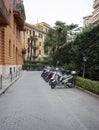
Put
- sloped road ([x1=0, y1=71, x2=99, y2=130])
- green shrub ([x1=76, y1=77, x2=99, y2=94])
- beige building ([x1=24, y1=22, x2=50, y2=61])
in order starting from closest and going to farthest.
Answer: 1. sloped road ([x1=0, y1=71, x2=99, y2=130])
2. green shrub ([x1=76, y1=77, x2=99, y2=94])
3. beige building ([x1=24, y1=22, x2=50, y2=61])

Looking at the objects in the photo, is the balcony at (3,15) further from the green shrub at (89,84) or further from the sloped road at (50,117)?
the sloped road at (50,117)

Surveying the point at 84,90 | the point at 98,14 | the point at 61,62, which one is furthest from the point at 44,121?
the point at 98,14

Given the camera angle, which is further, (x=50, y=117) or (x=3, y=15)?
(x=3, y=15)

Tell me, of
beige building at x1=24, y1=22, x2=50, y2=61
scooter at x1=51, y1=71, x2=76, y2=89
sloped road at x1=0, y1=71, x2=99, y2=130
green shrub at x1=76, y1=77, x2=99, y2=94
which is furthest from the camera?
beige building at x1=24, y1=22, x2=50, y2=61

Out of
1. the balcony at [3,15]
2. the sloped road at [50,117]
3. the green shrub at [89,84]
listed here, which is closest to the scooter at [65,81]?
the green shrub at [89,84]

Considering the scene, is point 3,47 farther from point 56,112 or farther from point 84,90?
point 56,112

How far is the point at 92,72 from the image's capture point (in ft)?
65.9

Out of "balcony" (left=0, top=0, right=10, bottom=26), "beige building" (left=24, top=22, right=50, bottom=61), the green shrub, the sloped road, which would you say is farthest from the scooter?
"beige building" (left=24, top=22, right=50, bottom=61)

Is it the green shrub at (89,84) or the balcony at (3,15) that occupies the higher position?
the balcony at (3,15)

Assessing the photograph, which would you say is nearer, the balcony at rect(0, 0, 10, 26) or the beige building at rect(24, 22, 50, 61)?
the balcony at rect(0, 0, 10, 26)

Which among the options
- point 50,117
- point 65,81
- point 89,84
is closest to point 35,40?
point 65,81

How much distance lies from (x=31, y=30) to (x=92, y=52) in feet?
213

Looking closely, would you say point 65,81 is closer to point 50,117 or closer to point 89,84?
point 89,84

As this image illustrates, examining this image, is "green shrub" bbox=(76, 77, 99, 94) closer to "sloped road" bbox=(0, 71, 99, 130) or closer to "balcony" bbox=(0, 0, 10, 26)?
"sloped road" bbox=(0, 71, 99, 130)
